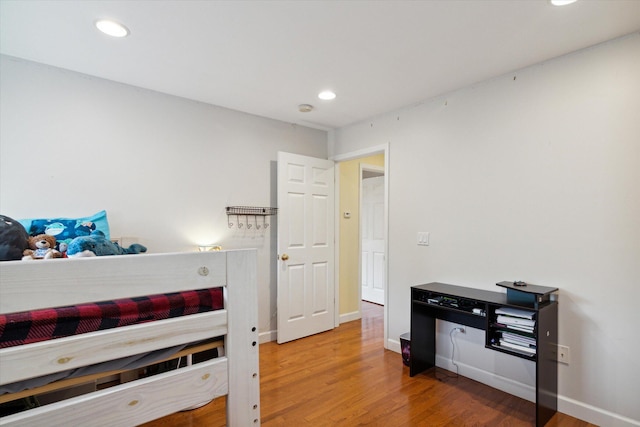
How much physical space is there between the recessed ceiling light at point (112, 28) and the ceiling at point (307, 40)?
0.04 meters

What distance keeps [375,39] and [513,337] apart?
2.15 meters

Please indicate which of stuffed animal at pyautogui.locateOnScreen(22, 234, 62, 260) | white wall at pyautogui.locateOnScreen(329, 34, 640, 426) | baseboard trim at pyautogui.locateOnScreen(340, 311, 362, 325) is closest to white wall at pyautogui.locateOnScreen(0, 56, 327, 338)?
stuffed animal at pyautogui.locateOnScreen(22, 234, 62, 260)

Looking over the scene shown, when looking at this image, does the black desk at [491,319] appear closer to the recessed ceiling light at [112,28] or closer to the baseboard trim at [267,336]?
the baseboard trim at [267,336]

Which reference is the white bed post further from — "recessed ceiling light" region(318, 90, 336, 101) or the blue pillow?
"recessed ceiling light" region(318, 90, 336, 101)

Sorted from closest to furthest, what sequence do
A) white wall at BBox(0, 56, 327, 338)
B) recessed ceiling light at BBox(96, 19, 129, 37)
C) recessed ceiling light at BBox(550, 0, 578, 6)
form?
1. recessed ceiling light at BBox(550, 0, 578, 6)
2. recessed ceiling light at BBox(96, 19, 129, 37)
3. white wall at BBox(0, 56, 327, 338)

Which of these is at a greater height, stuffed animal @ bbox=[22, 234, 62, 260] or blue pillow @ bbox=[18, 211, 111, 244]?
blue pillow @ bbox=[18, 211, 111, 244]

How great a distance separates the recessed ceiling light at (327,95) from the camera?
285 cm

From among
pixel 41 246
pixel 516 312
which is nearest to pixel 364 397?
pixel 516 312

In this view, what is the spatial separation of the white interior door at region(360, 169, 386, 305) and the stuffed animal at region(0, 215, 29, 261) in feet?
13.6

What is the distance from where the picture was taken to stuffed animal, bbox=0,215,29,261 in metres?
1.48

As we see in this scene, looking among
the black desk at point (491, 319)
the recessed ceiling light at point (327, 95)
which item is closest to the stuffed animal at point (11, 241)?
the recessed ceiling light at point (327, 95)

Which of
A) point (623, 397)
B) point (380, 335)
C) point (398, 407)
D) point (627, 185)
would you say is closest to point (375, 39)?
point (627, 185)

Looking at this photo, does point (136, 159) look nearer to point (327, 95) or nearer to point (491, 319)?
point (327, 95)

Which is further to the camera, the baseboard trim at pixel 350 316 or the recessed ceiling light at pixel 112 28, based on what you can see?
the baseboard trim at pixel 350 316
